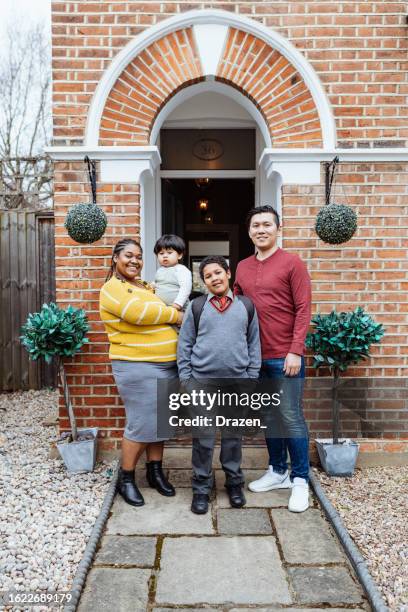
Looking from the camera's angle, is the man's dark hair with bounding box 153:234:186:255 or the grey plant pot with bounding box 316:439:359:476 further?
the grey plant pot with bounding box 316:439:359:476

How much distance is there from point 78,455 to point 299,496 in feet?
5.38

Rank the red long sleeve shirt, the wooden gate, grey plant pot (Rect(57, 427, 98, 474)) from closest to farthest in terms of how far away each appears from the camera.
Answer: the red long sleeve shirt < grey plant pot (Rect(57, 427, 98, 474)) < the wooden gate

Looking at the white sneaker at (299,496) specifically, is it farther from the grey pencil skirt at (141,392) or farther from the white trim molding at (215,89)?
the white trim molding at (215,89)

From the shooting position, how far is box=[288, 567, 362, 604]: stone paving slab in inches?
93.3

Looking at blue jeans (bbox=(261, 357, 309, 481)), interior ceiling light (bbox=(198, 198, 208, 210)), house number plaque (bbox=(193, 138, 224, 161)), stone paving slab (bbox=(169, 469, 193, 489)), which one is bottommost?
stone paving slab (bbox=(169, 469, 193, 489))

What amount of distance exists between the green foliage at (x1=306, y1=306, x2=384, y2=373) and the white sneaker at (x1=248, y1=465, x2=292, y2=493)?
0.85 meters

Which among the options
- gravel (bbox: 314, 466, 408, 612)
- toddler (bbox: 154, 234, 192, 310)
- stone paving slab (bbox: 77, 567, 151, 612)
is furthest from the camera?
toddler (bbox: 154, 234, 192, 310)

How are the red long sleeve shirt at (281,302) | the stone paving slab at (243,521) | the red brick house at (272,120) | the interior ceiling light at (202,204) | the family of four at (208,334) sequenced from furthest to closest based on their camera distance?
1. the interior ceiling light at (202,204)
2. the red brick house at (272,120)
3. the red long sleeve shirt at (281,302)
4. the family of four at (208,334)
5. the stone paving slab at (243,521)

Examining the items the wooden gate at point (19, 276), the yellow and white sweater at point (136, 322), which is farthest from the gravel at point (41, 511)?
the wooden gate at point (19, 276)

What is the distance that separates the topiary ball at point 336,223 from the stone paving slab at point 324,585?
2.10 meters

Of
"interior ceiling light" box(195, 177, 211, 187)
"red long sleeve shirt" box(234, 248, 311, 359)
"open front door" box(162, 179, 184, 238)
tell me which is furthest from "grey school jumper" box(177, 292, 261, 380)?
"interior ceiling light" box(195, 177, 211, 187)

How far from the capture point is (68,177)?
3.87m

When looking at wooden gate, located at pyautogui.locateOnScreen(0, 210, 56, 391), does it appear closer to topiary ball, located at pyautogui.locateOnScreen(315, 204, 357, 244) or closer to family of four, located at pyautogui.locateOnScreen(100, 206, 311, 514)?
family of four, located at pyautogui.locateOnScreen(100, 206, 311, 514)

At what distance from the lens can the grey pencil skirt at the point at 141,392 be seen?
10.6 feet
